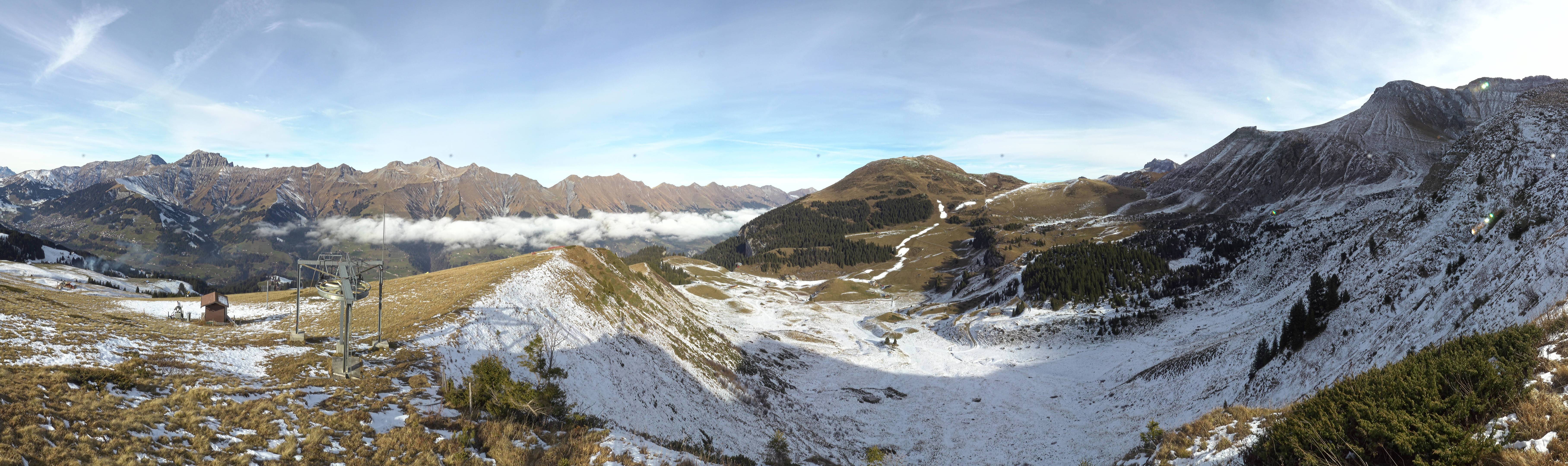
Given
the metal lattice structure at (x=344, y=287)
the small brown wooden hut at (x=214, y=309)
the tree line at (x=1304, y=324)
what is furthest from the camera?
the tree line at (x=1304, y=324)

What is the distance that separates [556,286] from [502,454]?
29236 mm

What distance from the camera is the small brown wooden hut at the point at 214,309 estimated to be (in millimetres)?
35500

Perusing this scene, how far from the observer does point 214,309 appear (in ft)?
118

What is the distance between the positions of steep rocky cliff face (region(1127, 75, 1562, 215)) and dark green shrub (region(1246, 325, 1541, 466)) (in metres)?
170

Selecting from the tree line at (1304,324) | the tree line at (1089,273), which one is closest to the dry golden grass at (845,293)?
the tree line at (1089,273)

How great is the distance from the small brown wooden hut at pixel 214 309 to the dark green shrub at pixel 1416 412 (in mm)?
52875

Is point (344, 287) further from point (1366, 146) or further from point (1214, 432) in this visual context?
point (1366, 146)

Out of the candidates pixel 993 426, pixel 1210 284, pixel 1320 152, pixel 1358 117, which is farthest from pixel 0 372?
pixel 1358 117

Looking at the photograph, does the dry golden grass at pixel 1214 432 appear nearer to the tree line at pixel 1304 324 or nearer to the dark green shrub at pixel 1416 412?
the dark green shrub at pixel 1416 412

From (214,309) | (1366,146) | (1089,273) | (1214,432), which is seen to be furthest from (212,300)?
(1366,146)

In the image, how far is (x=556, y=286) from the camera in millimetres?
43750

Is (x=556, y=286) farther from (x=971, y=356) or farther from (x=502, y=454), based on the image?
(x=971, y=356)

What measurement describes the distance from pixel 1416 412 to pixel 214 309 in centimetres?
5773

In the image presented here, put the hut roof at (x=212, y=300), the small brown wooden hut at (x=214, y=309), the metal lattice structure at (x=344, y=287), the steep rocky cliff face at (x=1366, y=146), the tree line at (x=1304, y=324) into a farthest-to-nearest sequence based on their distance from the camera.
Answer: the steep rocky cliff face at (x=1366, y=146) → the tree line at (x=1304, y=324) → the hut roof at (x=212, y=300) → the small brown wooden hut at (x=214, y=309) → the metal lattice structure at (x=344, y=287)
